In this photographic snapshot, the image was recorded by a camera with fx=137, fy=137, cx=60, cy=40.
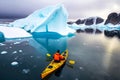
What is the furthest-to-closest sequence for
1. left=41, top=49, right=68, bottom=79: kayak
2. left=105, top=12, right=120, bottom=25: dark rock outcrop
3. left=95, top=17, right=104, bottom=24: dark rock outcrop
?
left=95, top=17, right=104, bottom=24: dark rock outcrop → left=105, top=12, right=120, bottom=25: dark rock outcrop → left=41, top=49, right=68, bottom=79: kayak

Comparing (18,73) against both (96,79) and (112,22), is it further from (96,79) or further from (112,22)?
(112,22)

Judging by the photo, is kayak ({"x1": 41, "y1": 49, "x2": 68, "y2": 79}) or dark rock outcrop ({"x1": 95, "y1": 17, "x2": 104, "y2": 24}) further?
dark rock outcrop ({"x1": 95, "y1": 17, "x2": 104, "y2": 24})

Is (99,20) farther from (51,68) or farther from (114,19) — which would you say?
(51,68)

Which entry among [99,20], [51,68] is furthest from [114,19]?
[51,68]

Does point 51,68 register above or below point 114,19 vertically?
below

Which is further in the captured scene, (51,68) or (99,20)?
(99,20)

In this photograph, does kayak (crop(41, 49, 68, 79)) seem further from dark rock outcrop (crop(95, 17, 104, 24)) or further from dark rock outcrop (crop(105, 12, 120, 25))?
dark rock outcrop (crop(95, 17, 104, 24))

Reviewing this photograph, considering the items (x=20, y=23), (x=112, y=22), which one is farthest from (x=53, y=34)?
(x=112, y=22)

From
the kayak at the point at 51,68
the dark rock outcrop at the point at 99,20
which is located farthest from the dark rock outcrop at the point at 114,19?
the kayak at the point at 51,68

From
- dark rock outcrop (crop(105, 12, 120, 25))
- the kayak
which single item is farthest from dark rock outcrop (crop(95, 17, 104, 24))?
the kayak

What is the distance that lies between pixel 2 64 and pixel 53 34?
555 inches

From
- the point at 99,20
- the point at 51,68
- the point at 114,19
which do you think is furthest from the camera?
the point at 99,20

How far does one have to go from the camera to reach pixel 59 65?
24.8ft

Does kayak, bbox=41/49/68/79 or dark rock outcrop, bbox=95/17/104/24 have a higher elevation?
dark rock outcrop, bbox=95/17/104/24
